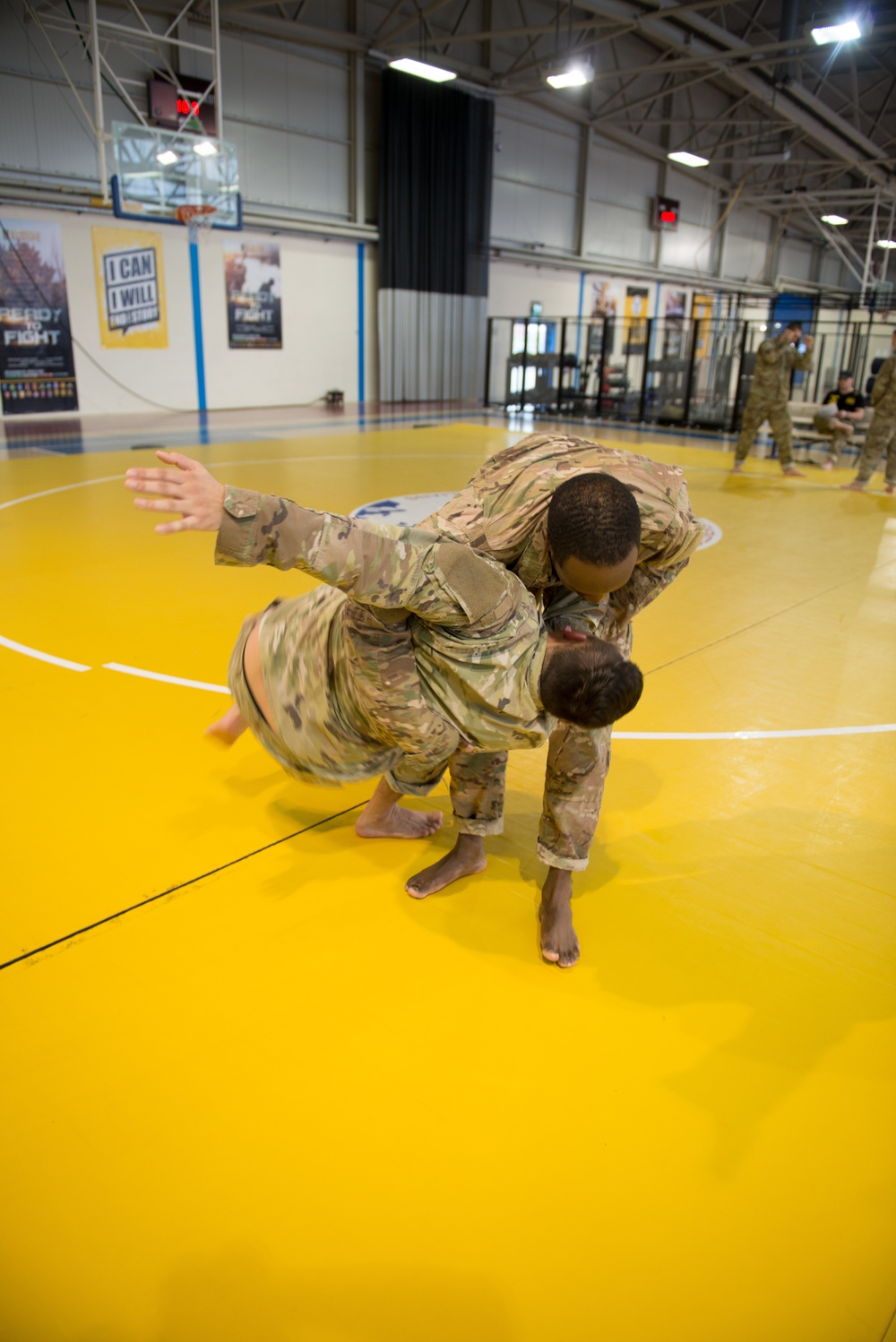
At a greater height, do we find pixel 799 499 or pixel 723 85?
pixel 723 85

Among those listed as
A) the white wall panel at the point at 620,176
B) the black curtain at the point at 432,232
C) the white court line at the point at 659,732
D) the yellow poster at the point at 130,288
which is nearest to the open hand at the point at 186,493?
the white court line at the point at 659,732

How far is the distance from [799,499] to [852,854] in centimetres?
659

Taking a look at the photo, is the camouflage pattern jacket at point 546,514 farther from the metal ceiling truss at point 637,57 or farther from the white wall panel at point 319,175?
the white wall panel at point 319,175

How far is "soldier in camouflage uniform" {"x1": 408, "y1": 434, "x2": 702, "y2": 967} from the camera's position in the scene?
6.31 feet

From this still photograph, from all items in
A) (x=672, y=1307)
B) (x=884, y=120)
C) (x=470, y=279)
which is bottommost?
(x=672, y=1307)

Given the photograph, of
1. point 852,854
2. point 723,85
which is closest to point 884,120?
point 723,85

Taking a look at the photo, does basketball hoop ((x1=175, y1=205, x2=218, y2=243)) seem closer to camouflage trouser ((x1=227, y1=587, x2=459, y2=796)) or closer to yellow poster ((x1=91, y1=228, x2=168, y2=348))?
yellow poster ((x1=91, y1=228, x2=168, y2=348))

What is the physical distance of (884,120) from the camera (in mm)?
20578

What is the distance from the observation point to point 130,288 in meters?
13.5

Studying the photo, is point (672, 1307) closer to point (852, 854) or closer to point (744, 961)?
point (744, 961)

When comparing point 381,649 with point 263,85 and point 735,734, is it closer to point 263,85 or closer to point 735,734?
point 735,734

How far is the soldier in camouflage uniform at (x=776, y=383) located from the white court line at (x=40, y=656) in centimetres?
784

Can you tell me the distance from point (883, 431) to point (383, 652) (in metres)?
8.37

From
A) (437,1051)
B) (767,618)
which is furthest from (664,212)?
(437,1051)
